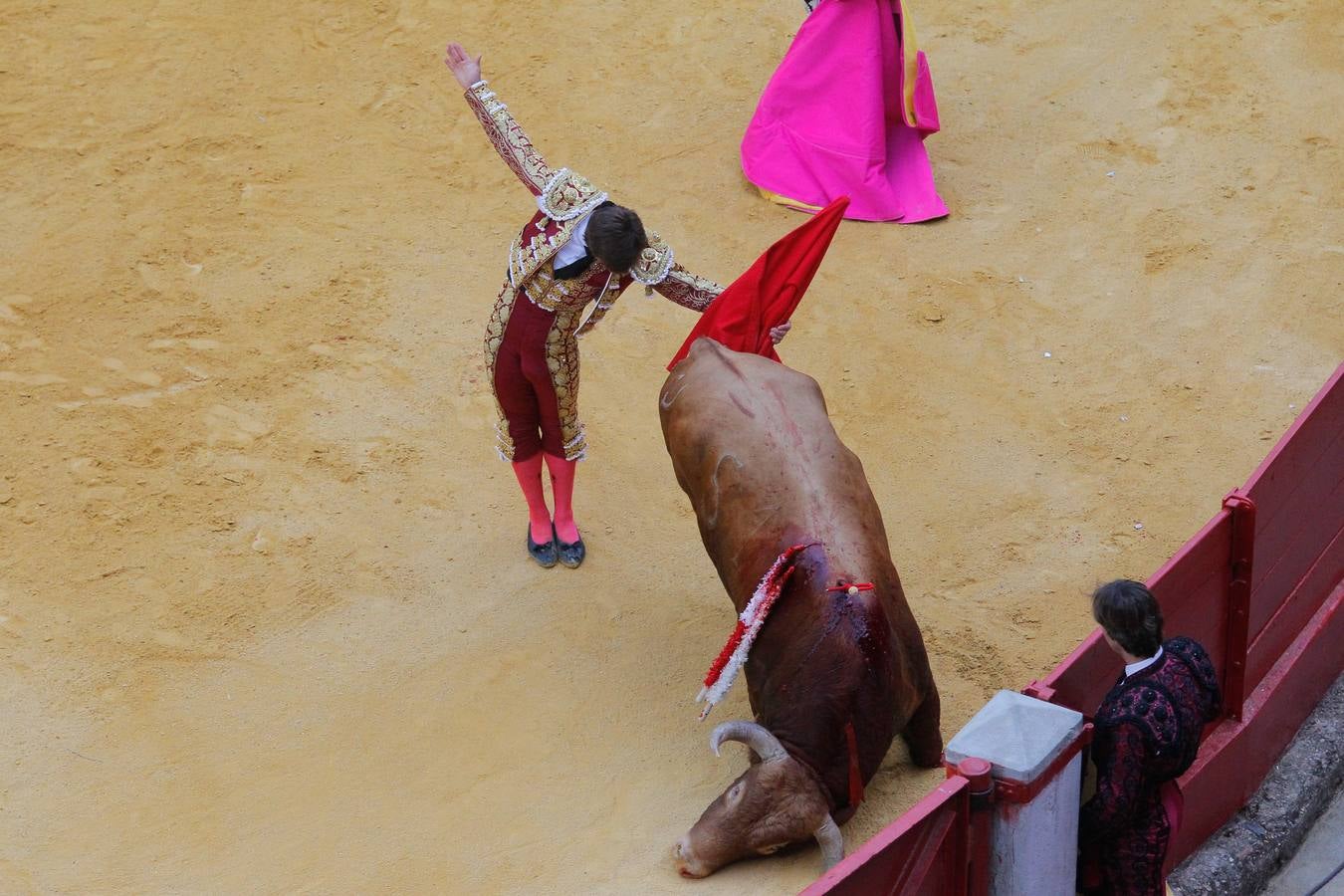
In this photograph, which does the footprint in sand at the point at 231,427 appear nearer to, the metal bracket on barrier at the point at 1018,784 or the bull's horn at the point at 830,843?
the bull's horn at the point at 830,843

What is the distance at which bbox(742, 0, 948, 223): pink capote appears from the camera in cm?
693

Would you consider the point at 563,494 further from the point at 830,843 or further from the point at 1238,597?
the point at 1238,597

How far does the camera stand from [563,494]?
500cm

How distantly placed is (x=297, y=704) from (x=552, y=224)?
1.65 meters

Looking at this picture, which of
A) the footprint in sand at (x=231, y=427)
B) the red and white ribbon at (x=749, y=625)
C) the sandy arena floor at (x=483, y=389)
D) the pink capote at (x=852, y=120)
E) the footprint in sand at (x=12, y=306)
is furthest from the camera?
the pink capote at (x=852, y=120)

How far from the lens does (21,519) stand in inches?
204

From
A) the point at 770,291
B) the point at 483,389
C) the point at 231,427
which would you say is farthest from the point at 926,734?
the point at 231,427

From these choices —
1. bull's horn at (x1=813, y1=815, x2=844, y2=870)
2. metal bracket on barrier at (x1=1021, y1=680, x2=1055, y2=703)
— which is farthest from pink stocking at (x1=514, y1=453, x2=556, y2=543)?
metal bracket on barrier at (x1=1021, y1=680, x2=1055, y2=703)

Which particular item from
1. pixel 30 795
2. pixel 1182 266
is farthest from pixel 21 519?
pixel 1182 266

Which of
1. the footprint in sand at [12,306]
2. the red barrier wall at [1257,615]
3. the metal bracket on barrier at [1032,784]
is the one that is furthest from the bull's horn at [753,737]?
the footprint in sand at [12,306]

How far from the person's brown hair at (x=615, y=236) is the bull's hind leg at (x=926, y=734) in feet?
4.93

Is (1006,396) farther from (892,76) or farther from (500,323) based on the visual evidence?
(500,323)

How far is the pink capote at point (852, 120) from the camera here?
22.7ft

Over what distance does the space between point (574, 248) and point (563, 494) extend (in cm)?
96
